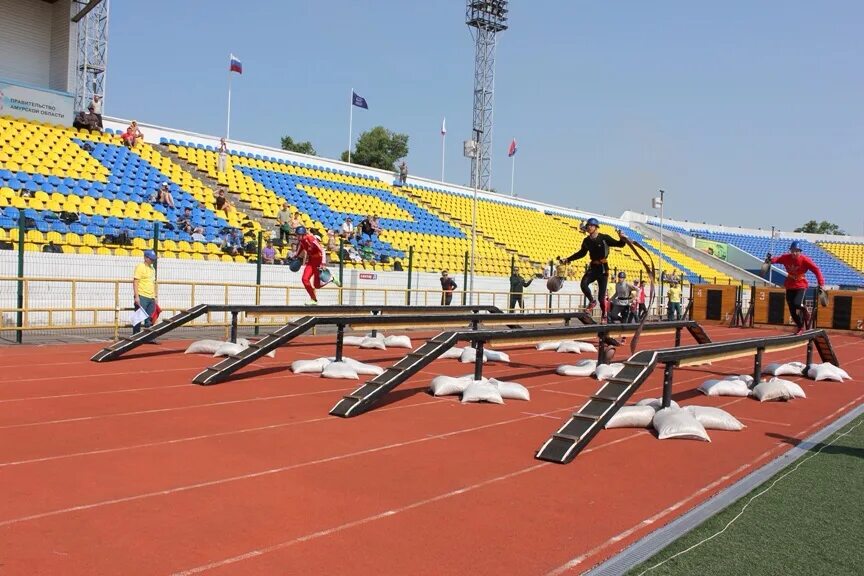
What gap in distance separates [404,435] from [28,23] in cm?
2636

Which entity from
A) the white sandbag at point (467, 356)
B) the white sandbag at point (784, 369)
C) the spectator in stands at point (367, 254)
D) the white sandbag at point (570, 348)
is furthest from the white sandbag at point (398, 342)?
the spectator in stands at point (367, 254)

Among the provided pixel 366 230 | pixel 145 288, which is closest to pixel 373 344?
A: pixel 145 288

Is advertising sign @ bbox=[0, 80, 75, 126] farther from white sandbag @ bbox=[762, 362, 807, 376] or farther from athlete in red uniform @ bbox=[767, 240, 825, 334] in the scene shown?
white sandbag @ bbox=[762, 362, 807, 376]

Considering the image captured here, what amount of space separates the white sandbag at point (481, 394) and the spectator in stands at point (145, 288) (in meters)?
8.17

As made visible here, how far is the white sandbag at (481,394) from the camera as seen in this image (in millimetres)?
9422

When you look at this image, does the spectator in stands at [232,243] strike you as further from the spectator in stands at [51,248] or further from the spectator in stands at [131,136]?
the spectator in stands at [131,136]

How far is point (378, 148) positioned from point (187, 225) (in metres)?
69.3

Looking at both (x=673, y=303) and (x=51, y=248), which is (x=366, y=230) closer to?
(x=51, y=248)

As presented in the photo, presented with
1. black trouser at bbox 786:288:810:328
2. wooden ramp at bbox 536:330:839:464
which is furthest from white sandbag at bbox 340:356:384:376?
black trouser at bbox 786:288:810:328

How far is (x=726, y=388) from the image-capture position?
10766 millimetres

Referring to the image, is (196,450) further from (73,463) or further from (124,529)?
(124,529)

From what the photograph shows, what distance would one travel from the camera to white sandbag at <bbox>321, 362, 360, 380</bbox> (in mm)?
11117

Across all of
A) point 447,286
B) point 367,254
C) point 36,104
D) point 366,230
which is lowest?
point 447,286

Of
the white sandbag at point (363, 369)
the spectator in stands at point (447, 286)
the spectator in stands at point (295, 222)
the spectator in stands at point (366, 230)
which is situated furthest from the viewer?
the spectator in stands at point (366, 230)
